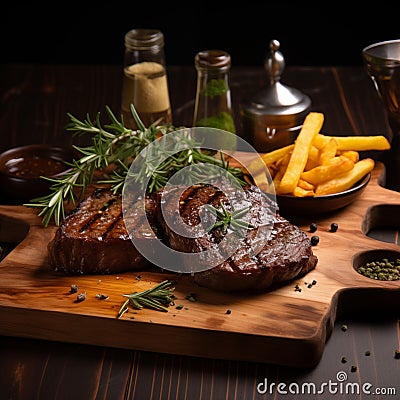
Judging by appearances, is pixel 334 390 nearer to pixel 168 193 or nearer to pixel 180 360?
pixel 180 360

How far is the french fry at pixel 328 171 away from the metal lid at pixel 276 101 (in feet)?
1.88

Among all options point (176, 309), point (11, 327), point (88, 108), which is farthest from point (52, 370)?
point (88, 108)

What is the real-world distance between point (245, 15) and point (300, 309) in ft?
12.6

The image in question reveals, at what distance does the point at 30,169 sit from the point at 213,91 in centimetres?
101

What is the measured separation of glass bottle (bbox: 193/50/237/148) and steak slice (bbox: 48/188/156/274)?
41.6 inches

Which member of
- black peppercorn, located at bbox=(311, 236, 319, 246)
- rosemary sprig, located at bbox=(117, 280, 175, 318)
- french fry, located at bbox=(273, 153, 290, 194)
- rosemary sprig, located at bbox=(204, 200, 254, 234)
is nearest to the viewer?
rosemary sprig, located at bbox=(117, 280, 175, 318)

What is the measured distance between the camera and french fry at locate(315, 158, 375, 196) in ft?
11.3

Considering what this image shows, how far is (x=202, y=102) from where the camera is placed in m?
4.02

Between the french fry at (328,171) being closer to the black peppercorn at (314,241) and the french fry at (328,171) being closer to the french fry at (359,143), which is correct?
the french fry at (359,143)

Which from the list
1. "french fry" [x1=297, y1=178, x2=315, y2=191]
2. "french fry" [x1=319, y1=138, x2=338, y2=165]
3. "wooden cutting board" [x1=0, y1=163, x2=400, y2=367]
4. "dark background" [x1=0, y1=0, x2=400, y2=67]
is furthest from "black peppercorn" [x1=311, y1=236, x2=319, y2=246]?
"dark background" [x1=0, y1=0, x2=400, y2=67]

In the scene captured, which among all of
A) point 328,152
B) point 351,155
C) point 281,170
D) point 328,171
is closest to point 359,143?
point 351,155

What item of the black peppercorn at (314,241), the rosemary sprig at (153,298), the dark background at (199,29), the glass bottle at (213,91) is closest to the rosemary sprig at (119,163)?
the glass bottle at (213,91)

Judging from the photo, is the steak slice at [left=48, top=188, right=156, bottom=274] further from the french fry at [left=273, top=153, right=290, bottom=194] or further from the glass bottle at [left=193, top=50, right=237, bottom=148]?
the glass bottle at [left=193, top=50, right=237, bottom=148]

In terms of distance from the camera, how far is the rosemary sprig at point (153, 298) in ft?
9.20
